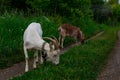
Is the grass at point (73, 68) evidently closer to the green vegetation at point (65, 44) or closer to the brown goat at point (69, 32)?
the green vegetation at point (65, 44)

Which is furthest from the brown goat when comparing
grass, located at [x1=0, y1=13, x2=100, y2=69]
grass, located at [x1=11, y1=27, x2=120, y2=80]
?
grass, located at [x1=11, y1=27, x2=120, y2=80]

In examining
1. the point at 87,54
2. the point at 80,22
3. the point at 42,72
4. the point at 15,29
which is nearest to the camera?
the point at 42,72

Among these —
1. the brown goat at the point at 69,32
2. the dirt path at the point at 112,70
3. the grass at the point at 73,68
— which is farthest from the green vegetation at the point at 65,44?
the brown goat at the point at 69,32

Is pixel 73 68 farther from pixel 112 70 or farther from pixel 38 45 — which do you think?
pixel 112 70

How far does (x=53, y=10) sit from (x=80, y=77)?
16196 mm

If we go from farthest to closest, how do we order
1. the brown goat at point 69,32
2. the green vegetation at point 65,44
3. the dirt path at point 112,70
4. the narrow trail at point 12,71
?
1. the brown goat at point 69,32
2. the narrow trail at point 12,71
3. the dirt path at point 112,70
4. the green vegetation at point 65,44

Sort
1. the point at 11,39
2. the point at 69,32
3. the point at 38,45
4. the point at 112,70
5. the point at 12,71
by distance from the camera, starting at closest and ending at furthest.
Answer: the point at 38,45
the point at 12,71
the point at 112,70
the point at 11,39
the point at 69,32

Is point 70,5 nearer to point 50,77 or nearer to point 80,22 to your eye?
point 80,22

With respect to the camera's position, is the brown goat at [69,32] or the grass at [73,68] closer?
the grass at [73,68]

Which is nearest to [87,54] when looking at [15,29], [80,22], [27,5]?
[15,29]

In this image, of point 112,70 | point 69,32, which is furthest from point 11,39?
point 69,32

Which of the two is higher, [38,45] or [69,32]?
[38,45]

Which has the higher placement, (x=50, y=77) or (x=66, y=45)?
(x=50, y=77)

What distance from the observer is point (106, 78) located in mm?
10508
